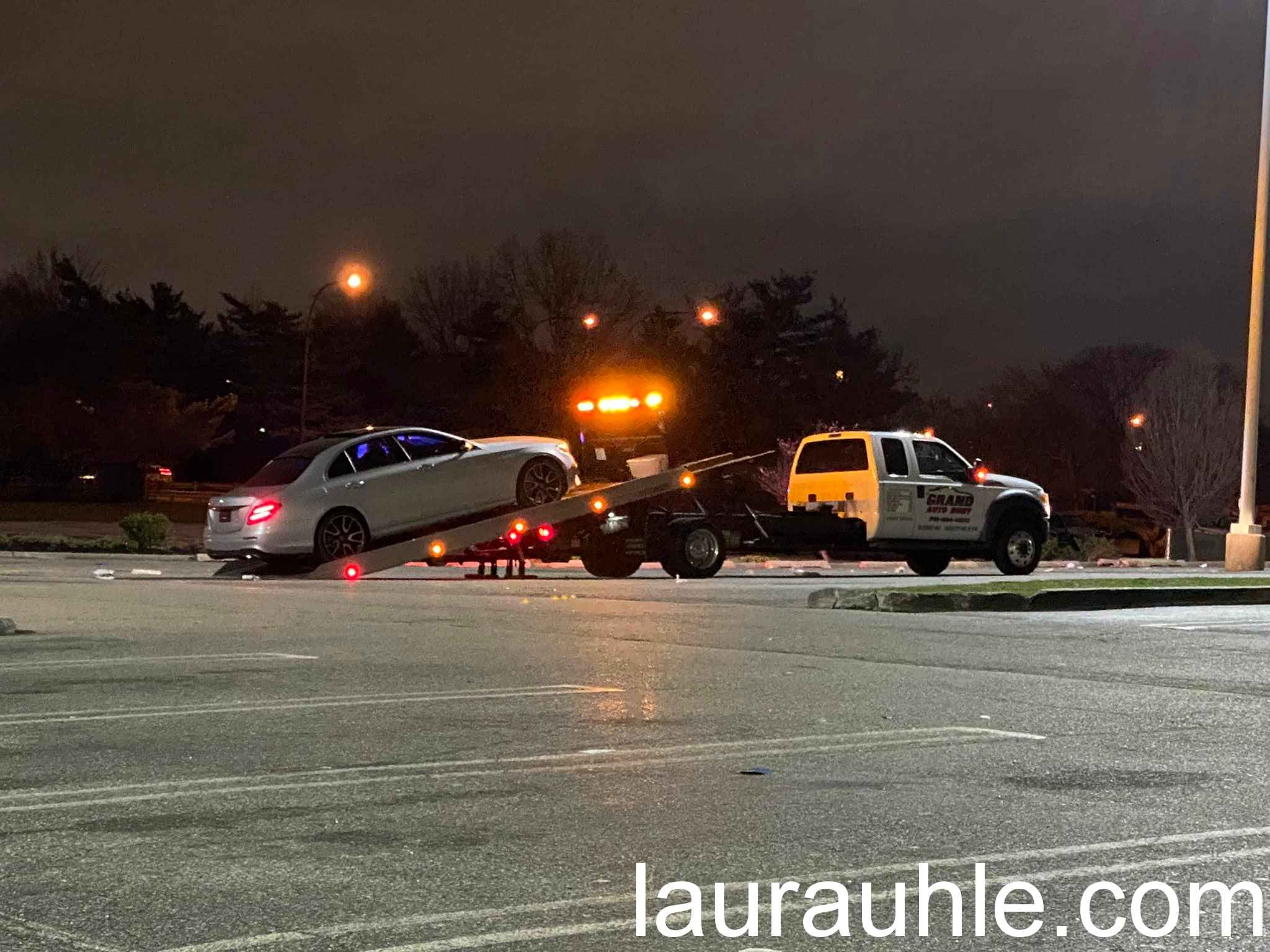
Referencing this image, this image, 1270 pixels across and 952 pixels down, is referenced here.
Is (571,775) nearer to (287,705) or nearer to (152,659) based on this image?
(287,705)

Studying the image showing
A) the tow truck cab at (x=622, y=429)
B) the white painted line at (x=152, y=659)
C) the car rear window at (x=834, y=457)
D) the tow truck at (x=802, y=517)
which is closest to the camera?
the white painted line at (x=152, y=659)

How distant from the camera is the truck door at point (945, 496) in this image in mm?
25219

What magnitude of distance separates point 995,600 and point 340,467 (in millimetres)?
8523

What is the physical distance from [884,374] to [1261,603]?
245 feet

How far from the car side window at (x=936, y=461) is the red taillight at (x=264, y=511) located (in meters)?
10.4

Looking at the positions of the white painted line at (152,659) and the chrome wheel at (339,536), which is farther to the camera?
the chrome wheel at (339,536)

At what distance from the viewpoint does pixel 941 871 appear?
5.41 metres

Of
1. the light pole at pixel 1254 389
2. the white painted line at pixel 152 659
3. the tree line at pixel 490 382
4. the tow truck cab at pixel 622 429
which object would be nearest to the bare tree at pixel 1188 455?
the tree line at pixel 490 382

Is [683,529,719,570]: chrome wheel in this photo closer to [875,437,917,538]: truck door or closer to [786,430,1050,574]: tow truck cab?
[786,430,1050,574]: tow truck cab

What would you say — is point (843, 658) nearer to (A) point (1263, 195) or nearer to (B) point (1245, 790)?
(B) point (1245, 790)

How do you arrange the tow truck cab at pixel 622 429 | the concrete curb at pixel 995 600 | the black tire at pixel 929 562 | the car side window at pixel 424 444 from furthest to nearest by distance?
the black tire at pixel 929 562
the tow truck cab at pixel 622 429
the car side window at pixel 424 444
the concrete curb at pixel 995 600

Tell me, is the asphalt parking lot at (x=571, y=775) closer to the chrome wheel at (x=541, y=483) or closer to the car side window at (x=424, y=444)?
the car side window at (x=424, y=444)

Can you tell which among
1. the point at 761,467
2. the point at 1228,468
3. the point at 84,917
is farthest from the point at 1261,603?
the point at 1228,468

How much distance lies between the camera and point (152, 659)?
11.7 metres
